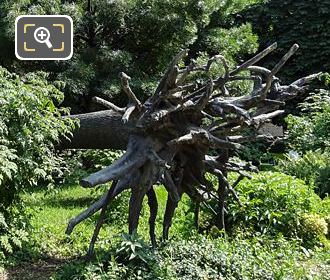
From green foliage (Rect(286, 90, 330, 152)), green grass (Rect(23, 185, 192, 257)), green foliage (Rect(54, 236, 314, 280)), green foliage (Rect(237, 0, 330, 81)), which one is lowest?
green grass (Rect(23, 185, 192, 257))

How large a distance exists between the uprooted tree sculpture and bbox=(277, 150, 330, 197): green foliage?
2.66 m

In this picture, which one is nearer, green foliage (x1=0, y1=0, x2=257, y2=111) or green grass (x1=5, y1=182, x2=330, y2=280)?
green grass (x1=5, y1=182, x2=330, y2=280)

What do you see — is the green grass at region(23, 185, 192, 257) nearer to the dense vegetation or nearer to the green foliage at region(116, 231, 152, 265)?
the dense vegetation

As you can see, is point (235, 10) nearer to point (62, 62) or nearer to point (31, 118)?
point (62, 62)

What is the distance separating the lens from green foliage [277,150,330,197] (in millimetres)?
7554

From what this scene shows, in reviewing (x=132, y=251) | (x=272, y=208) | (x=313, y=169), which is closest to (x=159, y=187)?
(x=272, y=208)

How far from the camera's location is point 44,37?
14.5ft

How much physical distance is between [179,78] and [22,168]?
151cm

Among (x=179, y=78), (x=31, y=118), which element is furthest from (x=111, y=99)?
(x=179, y=78)

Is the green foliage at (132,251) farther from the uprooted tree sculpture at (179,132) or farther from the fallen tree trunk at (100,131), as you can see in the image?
the fallen tree trunk at (100,131)

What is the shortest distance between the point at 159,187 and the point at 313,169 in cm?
206

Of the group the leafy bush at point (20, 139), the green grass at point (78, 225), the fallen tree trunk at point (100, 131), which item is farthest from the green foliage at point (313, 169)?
the leafy bush at point (20, 139)

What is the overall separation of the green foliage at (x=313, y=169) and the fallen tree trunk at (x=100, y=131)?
2.30m

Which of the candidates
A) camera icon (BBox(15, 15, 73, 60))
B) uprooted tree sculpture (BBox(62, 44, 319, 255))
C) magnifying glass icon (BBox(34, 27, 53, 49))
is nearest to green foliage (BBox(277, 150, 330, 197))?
uprooted tree sculpture (BBox(62, 44, 319, 255))
